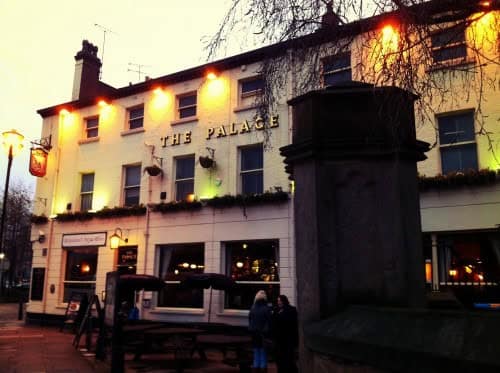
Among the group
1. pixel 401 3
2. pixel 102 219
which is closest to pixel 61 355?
pixel 102 219

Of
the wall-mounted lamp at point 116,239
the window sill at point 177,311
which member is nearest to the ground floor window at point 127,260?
the wall-mounted lamp at point 116,239

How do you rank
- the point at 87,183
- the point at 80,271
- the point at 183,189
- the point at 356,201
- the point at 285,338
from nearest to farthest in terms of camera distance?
the point at 356,201 → the point at 285,338 → the point at 183,189 → the point at 80,271 → the point at 87,183

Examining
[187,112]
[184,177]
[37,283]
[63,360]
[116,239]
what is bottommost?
[63,360]

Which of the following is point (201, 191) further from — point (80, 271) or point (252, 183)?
point (80, 271)

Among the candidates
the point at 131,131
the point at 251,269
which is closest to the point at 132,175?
the point at 131,131

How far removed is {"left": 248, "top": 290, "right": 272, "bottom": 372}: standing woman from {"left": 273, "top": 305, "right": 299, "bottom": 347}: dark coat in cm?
94

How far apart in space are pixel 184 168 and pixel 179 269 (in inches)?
153

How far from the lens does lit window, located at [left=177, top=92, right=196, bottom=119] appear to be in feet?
64.3

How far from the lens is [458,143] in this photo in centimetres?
1364

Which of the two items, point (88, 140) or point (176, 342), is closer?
point (176, 342)

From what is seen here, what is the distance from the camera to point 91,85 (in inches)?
976

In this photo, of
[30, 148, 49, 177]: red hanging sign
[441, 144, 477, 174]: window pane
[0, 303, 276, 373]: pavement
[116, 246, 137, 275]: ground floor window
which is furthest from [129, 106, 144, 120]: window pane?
[441, 144, 477, 174]: window pane

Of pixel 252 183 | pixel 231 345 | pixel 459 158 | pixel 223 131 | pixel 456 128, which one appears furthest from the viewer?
A: pixel 223 131

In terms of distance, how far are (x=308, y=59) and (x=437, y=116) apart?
799 cm
